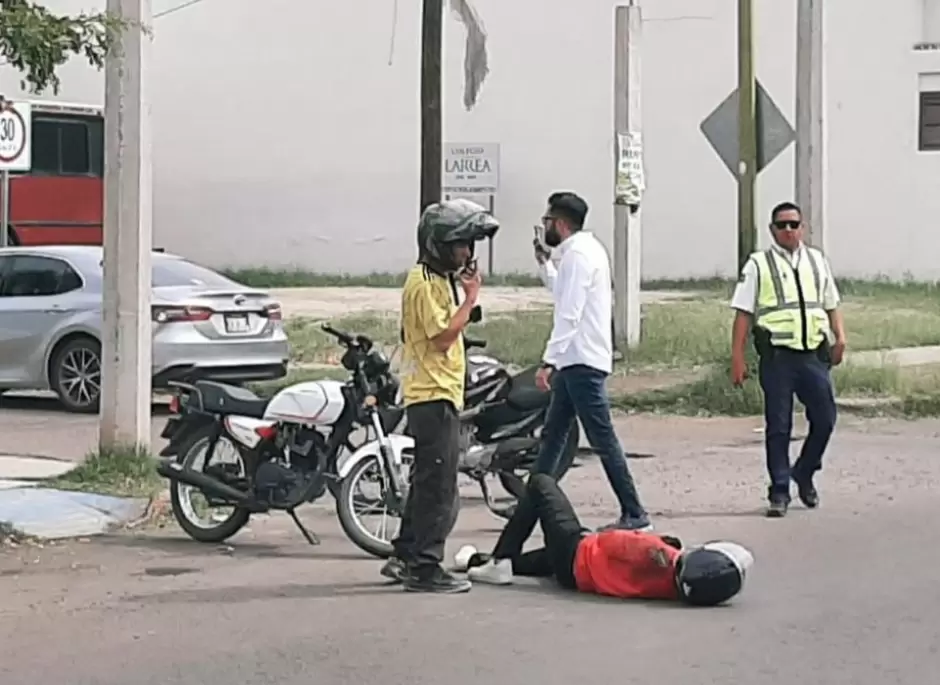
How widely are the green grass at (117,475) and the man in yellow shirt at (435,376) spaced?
3489 mm

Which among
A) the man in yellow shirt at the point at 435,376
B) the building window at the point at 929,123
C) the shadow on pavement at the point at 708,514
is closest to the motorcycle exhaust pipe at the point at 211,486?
the man in yellow shirt at the point at 435,376

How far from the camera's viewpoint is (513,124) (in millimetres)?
38219

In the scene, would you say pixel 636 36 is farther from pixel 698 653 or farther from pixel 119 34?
pixel 698 653

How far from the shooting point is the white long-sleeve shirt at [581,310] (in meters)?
9.96

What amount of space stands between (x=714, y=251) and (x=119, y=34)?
26784mm

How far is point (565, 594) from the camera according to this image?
8.82m

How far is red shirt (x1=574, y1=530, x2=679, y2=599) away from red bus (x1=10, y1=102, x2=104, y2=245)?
866 inches

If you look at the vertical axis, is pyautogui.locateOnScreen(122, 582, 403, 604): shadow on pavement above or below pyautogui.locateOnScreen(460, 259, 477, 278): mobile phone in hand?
below

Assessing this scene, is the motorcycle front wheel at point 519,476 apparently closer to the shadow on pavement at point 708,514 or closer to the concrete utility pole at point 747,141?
the shadow on pavement at point 708,514

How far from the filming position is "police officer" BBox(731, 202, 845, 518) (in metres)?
11.0

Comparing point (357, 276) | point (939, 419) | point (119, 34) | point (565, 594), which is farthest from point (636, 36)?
point (357, 276)

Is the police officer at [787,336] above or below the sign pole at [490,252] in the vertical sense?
below

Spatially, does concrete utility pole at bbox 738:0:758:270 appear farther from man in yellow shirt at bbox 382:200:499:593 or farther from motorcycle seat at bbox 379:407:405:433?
man in yellow shirt at bbox 382:200:499:593

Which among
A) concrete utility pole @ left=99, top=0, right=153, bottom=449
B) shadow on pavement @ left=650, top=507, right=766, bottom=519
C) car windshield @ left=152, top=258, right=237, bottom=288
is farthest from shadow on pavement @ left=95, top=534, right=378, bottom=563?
car windshield @ left=152, top=258, right=237, bottom=288
